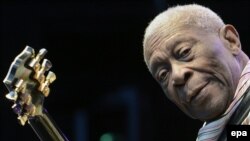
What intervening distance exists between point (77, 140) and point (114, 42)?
1.30ft

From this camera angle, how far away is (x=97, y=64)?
265cm

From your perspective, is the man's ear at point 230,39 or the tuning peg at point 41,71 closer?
the tuning peg at point 41,71

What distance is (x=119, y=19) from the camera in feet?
8.41

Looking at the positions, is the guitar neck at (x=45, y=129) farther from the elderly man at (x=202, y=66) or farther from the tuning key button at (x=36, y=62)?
the elderly man at (x=202, y=66)

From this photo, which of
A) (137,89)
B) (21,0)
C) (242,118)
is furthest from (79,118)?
(242,118)

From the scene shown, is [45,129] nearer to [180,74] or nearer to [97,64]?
[180,74]

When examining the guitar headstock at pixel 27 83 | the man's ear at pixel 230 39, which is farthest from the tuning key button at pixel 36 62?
the man's ear at pixel 230 39

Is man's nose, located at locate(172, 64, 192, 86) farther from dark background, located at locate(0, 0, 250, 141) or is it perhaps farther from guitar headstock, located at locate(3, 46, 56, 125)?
dark background, located at locate(0, 0, 250, 141)

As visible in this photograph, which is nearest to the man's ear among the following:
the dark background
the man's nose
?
the man's nose

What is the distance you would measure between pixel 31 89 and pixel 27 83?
0.6 inches

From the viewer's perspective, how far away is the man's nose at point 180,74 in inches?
49.3

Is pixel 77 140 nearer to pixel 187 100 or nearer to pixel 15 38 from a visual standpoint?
pixel 15 38

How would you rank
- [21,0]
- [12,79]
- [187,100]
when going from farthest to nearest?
1. [21,0]
2. [187,100]
3. [12,79]

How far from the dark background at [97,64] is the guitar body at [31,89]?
126 cm
